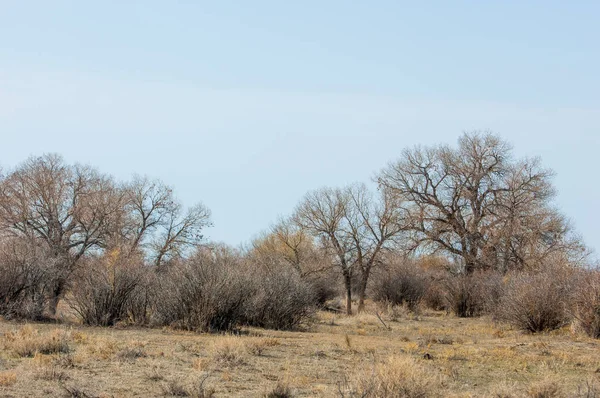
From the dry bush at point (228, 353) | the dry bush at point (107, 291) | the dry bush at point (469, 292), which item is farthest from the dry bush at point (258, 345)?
the dry bush at point (469, 292)

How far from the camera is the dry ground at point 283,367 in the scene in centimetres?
1002

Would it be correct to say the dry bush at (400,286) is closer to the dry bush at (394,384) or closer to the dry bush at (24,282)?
the dry bush at (24,282)

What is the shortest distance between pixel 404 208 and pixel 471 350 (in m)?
33.2

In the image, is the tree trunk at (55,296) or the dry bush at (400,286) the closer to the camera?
the tree trunk at (55,296)

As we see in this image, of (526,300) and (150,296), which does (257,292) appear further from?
(526,300)

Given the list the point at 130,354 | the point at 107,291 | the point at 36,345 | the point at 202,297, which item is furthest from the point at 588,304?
the point at 36,345

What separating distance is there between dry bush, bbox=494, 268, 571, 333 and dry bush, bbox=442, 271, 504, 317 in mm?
10156

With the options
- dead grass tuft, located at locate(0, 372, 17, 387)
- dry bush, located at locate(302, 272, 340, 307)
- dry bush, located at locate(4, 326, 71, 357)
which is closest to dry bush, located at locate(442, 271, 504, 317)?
dry bush, located at locate(302, 272, 340, 307)

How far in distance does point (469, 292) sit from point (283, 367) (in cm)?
2538

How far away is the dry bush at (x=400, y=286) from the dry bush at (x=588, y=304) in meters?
17.8

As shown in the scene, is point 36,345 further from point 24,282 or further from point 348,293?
point 348,293

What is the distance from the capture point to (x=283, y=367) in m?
13.1

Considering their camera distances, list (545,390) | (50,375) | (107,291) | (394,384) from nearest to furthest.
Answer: (394,384) < (545,390) < (50,375) < (107,291)

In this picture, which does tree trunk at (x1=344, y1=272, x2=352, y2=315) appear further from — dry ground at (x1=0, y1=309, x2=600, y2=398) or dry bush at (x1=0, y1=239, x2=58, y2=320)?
dry bush at (x1=0, y1=239, x2=58, y2=320)
